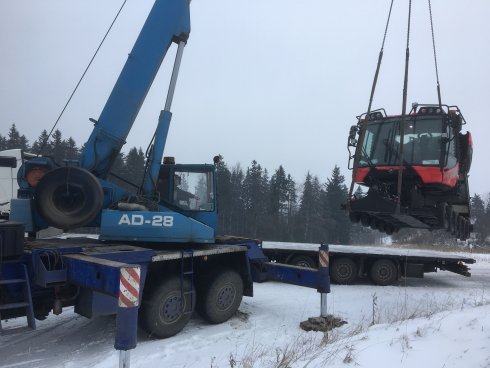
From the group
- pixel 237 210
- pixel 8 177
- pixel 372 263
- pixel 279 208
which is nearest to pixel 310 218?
pixel 279 208

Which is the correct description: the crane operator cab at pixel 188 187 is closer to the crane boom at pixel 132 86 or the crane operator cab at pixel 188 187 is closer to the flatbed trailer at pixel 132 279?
the flatbed trailer at pixel 132 279

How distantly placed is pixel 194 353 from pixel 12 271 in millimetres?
2581

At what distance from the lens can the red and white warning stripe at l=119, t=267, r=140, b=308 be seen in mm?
4227

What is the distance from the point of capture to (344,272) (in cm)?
1209

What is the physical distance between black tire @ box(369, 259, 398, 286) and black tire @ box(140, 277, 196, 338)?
6856 mm

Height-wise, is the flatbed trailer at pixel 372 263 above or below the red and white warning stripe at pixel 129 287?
below

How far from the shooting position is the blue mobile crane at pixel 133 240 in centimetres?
516

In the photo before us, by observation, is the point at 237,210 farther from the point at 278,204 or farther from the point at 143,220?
the point at 143,220

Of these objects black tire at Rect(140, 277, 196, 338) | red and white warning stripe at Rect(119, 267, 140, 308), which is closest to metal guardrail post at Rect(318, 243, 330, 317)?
black tire at Rect(140, 277, 196, 338)

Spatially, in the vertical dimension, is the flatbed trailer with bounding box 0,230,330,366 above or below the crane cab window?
below

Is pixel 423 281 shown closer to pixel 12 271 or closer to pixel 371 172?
pixel 371 172

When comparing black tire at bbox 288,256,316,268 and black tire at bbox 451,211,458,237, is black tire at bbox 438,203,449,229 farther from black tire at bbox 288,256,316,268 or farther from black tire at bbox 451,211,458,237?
black tire at bbox 288,256,316,268

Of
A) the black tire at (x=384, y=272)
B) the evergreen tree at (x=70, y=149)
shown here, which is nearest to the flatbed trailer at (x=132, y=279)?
the black tire at (x=384, y=272)

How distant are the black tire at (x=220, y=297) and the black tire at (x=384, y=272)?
5611mm
